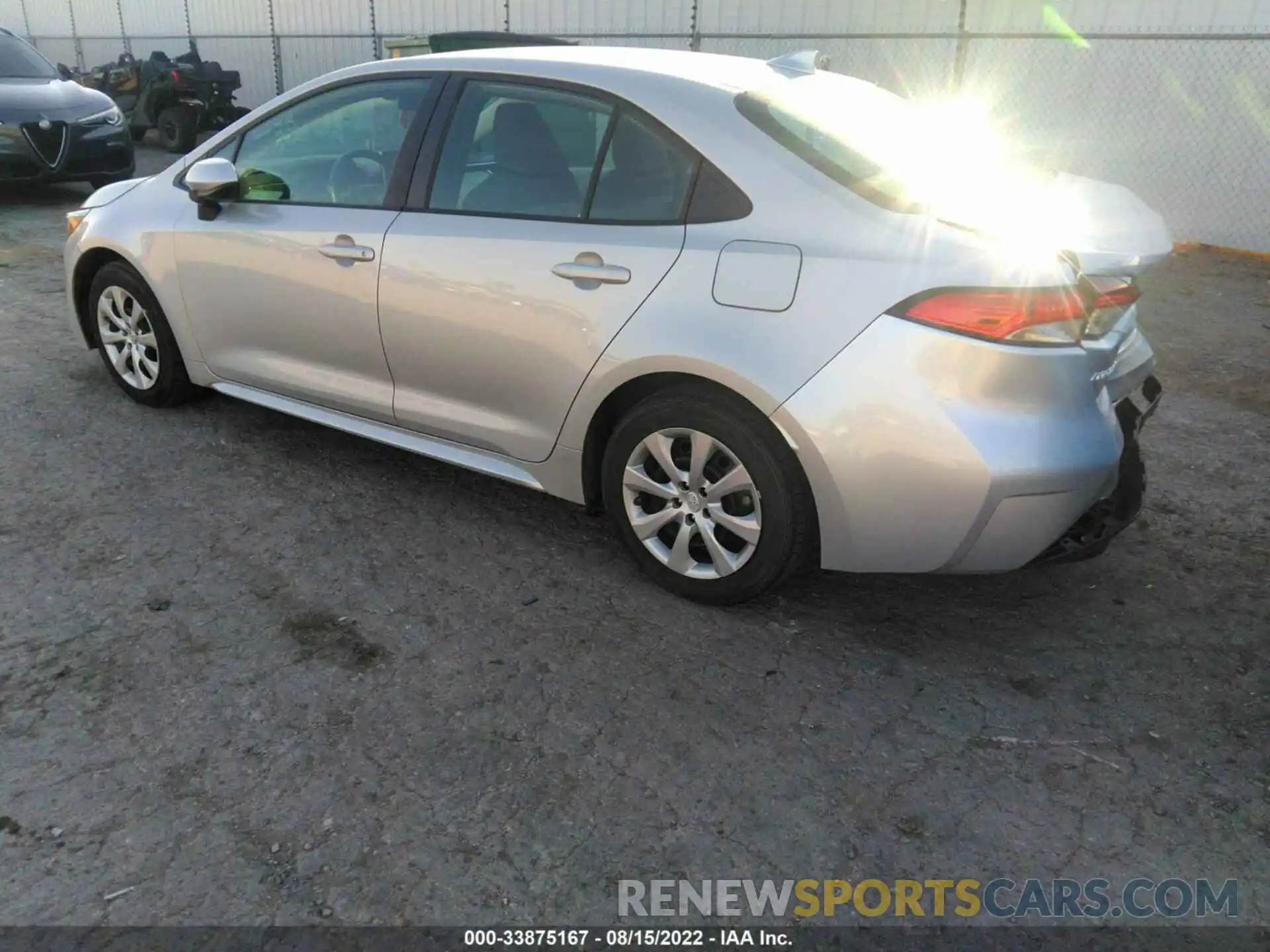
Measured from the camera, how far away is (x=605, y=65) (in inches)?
135

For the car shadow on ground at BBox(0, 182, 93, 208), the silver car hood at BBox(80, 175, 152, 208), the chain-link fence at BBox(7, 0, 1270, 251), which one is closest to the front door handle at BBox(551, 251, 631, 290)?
the silver car hood at BBox(80, 175, 152, 208)

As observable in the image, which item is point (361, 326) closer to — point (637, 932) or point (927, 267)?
point (927, 267)

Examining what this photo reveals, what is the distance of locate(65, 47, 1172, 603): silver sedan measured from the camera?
2781 millimetres

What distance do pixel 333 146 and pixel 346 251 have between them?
610 millimetres

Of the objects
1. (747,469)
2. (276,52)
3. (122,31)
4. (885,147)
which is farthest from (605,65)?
(122,31)

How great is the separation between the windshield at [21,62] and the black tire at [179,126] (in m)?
4.10

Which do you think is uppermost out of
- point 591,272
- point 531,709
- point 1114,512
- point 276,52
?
point 591,272

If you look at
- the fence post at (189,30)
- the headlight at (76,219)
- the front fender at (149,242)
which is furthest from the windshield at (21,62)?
the fence post at (189,30)

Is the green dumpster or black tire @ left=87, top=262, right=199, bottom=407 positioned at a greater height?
the green dumpster

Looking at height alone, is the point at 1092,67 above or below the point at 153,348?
above

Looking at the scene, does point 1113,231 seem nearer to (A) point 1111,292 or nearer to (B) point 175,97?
(A) point 1111,292

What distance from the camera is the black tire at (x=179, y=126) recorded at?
1478 cm

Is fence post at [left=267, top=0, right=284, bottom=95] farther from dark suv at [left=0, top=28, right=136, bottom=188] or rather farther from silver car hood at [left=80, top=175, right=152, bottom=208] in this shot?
silver car hood at [left=80, top=175, right=152, bottom=208]

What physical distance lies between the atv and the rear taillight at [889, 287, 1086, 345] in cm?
1474
